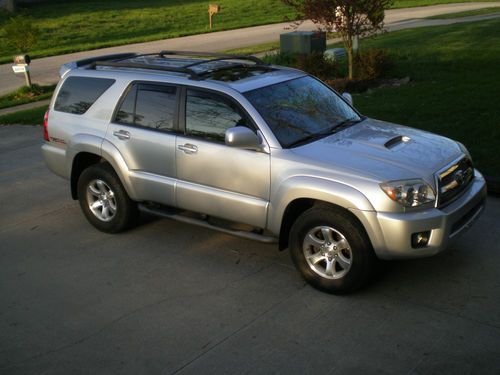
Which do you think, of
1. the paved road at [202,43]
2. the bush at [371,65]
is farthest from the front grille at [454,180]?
the paved road at [202,43]

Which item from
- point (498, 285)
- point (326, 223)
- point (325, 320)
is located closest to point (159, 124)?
point (326, 223)

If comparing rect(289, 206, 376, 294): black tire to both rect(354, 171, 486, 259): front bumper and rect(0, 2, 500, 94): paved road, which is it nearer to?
rect(354, 171, 486, 259): front bumper

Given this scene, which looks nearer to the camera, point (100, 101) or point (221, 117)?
point (221, 117)

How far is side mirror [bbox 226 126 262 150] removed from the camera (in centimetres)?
559

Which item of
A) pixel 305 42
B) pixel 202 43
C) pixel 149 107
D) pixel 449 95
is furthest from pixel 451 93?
pixel 202 43

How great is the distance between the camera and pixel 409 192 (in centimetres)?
516

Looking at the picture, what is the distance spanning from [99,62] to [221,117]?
200 cm

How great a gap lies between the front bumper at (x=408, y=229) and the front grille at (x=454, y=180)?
0.32ft

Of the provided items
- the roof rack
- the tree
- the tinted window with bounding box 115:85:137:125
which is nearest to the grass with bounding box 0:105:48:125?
the tree

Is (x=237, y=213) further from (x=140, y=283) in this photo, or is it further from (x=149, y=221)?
(x=149, y=221)

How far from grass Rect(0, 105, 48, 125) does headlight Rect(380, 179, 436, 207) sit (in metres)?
9.24

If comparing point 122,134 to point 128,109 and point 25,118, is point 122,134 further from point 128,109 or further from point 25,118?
point 25,118

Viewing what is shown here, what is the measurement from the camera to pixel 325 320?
5082 mm

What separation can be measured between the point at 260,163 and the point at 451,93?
22.5 ft
